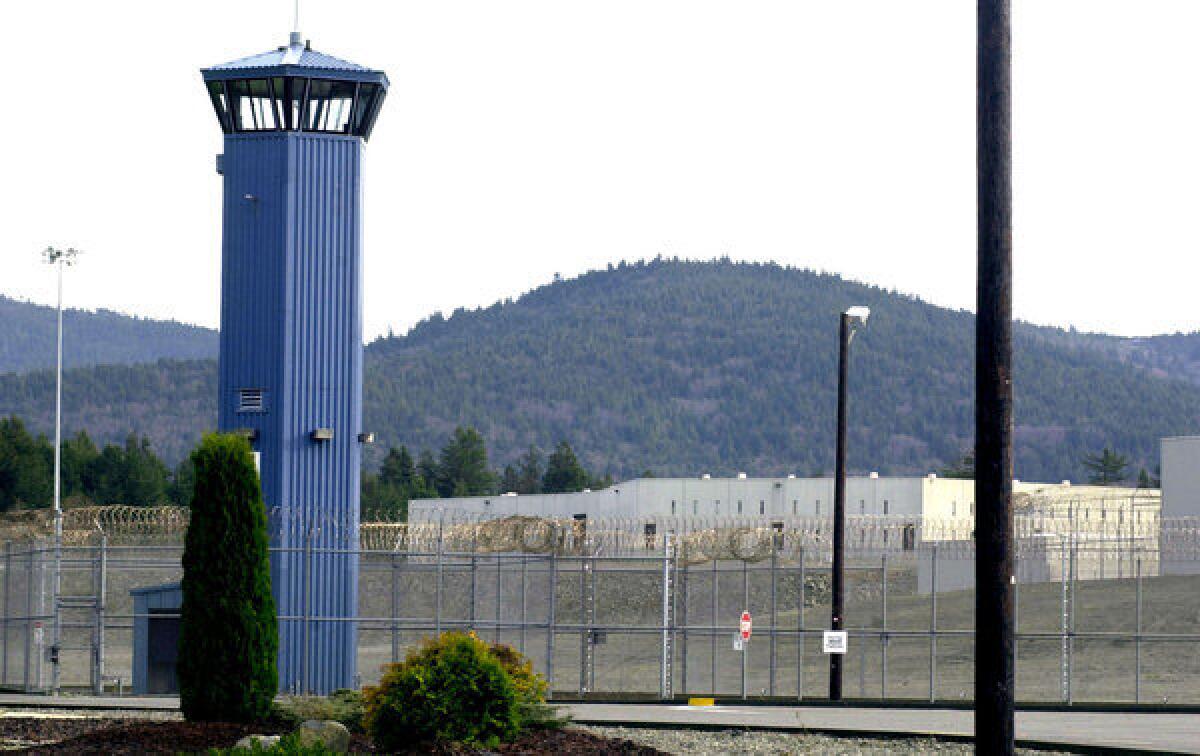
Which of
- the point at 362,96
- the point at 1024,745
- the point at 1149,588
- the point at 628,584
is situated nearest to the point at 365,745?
the point at 1024,745

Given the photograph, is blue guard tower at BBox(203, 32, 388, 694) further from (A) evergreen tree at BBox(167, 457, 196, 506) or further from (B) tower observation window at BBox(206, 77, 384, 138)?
(A) evergreen tree at BBox(167, 457, 196, 506)

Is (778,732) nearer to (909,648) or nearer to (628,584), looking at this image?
(909,648)

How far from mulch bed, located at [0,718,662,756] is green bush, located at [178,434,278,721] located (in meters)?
0.49

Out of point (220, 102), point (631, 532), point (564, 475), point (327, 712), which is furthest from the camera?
point (564, 475)

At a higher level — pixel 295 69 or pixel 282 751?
pixel 295 69

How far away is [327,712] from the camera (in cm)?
1814

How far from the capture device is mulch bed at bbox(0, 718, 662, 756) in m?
15.9

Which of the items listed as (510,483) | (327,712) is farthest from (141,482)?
(327,712)

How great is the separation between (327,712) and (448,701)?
256 cm

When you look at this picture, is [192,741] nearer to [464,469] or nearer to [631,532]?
[631,532]

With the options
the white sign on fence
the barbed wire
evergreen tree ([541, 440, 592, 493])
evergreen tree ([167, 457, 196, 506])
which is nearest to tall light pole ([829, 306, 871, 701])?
the barbed wire

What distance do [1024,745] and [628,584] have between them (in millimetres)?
45706

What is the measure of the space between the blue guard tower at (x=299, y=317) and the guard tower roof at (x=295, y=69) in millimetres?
28

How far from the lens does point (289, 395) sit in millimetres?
28453
